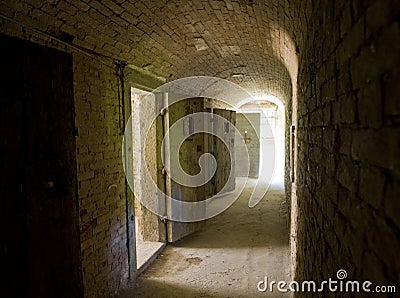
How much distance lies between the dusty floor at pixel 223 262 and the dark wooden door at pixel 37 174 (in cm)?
139

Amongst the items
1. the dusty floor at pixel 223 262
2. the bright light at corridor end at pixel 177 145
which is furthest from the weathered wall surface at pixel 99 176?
the dusty floor at pixel 223 262

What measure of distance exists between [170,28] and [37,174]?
2.10 metres

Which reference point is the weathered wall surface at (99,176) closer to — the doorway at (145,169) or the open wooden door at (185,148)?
the doorway at (145,169)

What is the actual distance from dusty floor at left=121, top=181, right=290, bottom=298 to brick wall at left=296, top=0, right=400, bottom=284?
8.81 feet

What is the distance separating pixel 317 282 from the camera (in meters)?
1.63

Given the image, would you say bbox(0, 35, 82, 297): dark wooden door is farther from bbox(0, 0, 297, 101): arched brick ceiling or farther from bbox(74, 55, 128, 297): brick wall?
bbox(0, 0, 297, 101): arched brick ceiling

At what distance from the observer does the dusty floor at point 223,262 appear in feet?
12.4

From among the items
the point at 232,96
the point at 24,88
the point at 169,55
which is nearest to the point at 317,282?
the point at 24,88

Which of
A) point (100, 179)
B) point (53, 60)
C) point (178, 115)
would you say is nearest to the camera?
point (53, 60)

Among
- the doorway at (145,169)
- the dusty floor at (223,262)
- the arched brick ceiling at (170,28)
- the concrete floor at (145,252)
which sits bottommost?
the dusty floor at (223,262)

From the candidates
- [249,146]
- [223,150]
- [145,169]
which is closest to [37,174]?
[145,169]

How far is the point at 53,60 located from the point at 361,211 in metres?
2.54

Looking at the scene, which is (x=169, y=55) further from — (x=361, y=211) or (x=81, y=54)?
(x=361, y=211)

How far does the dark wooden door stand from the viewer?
2109 mm
